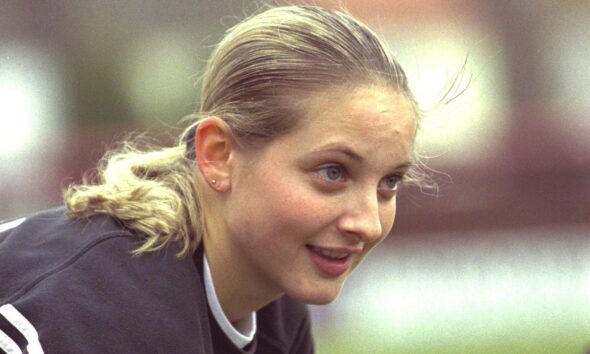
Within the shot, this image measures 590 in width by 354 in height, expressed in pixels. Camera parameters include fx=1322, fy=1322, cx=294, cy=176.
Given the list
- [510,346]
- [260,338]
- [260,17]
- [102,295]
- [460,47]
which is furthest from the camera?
[460,47]

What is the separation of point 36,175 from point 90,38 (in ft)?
8.02

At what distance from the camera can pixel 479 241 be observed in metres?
10.9

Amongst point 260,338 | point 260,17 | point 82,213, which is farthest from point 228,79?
point 260,338

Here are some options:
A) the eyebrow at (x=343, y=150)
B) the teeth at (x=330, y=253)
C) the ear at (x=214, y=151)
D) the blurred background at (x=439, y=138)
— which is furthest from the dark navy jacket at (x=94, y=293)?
the blurred background at (x=439, y=138)

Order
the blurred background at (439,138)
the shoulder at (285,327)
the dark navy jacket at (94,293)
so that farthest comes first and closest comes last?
the blurred background at (439,138) → the shoulder at (285,327) → the dark navy jacket at (94,293)

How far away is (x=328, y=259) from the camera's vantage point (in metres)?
3.31

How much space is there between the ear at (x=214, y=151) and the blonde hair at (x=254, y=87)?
0.03 m

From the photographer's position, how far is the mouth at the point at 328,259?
3.29 metres

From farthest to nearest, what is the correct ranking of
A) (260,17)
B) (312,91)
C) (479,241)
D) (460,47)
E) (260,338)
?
(460,47) < (479,241) < (260,338) < (260,17) < (312,91)

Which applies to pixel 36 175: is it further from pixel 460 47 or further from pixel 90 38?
pixel 460 47

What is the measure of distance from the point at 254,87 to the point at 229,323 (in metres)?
0.64

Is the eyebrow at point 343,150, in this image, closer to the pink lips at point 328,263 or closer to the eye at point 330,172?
the eye at point 330,172

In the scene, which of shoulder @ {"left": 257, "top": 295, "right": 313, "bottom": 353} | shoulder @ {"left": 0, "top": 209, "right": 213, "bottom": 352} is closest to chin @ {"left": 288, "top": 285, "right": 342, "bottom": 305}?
shoulder @ {"left": 0, "top": 209, "right": 213, "bottom": 352}

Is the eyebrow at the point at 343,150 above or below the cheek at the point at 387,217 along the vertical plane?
above
